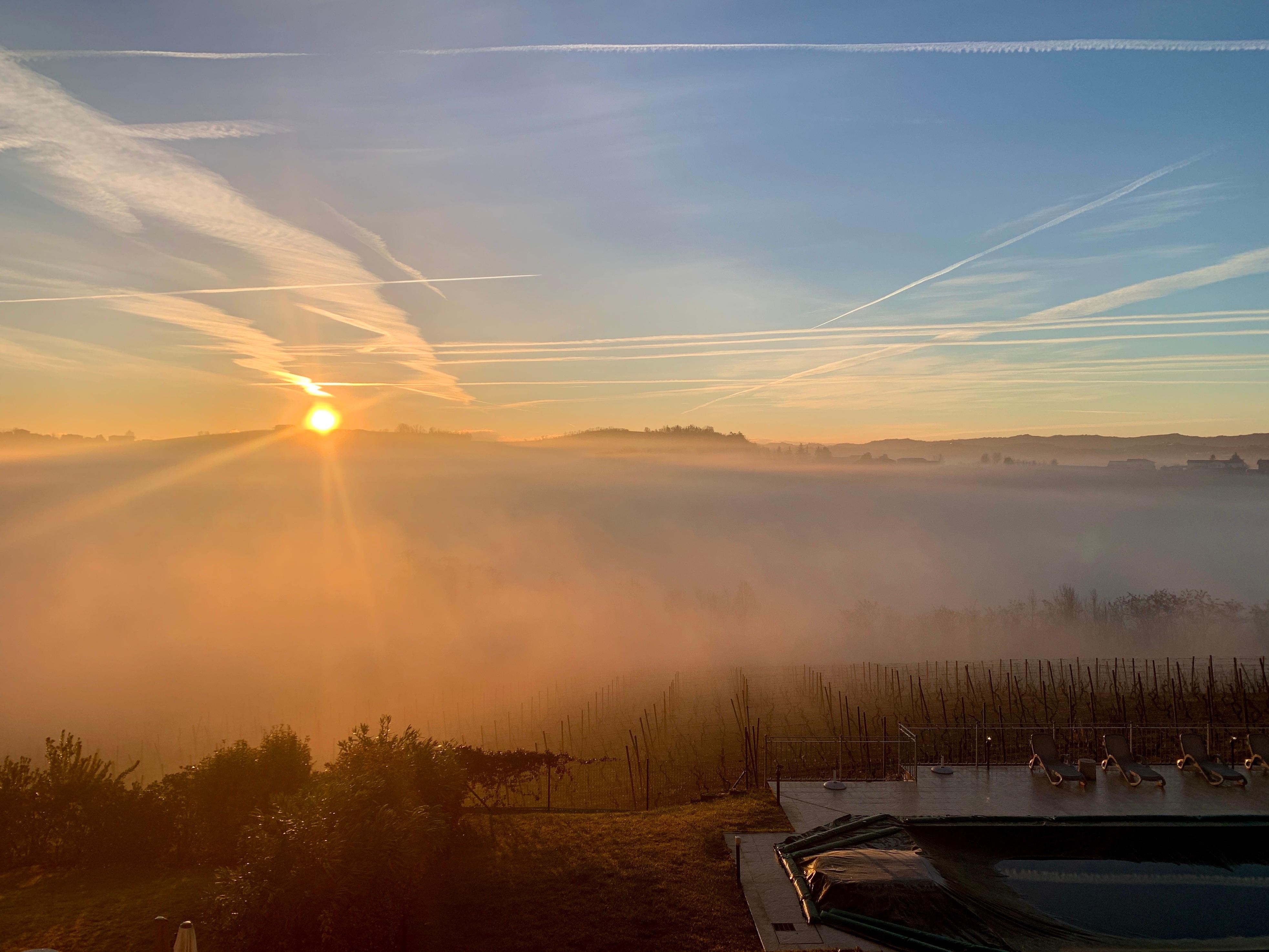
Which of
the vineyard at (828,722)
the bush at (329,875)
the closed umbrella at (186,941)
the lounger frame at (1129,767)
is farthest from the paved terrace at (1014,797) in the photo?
the closed umbrella at (186,941)

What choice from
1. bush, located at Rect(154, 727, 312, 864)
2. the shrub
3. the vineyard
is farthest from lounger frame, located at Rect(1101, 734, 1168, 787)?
the shrub

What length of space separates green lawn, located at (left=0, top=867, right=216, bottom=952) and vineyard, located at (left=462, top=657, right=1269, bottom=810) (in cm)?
705

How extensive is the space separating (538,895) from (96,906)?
6679 mm

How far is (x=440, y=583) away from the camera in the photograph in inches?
4931

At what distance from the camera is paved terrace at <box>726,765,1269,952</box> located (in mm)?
13984

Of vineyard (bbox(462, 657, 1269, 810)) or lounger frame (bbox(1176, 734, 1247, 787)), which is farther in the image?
vineyard (bbox(462, 657, 1269, 810))

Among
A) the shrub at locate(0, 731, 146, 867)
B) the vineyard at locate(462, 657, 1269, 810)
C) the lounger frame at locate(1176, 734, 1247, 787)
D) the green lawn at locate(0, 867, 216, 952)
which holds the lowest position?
the vineyard at locate(462, 657, 1269, 810)

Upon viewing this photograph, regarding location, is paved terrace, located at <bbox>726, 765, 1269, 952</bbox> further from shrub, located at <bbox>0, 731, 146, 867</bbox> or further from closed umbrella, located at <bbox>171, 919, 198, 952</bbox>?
shrub, located at <bbox>0, 731, 146, 867</bbox>

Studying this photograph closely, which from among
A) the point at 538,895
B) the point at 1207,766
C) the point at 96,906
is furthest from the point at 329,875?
the point at 1207,766

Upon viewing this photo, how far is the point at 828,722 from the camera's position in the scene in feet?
113

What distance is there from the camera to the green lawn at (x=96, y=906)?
36.2 feet

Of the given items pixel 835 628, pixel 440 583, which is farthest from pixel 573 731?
pixel 440 583

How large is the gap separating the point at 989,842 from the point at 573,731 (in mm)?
30593

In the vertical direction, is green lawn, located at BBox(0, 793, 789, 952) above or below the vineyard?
above
